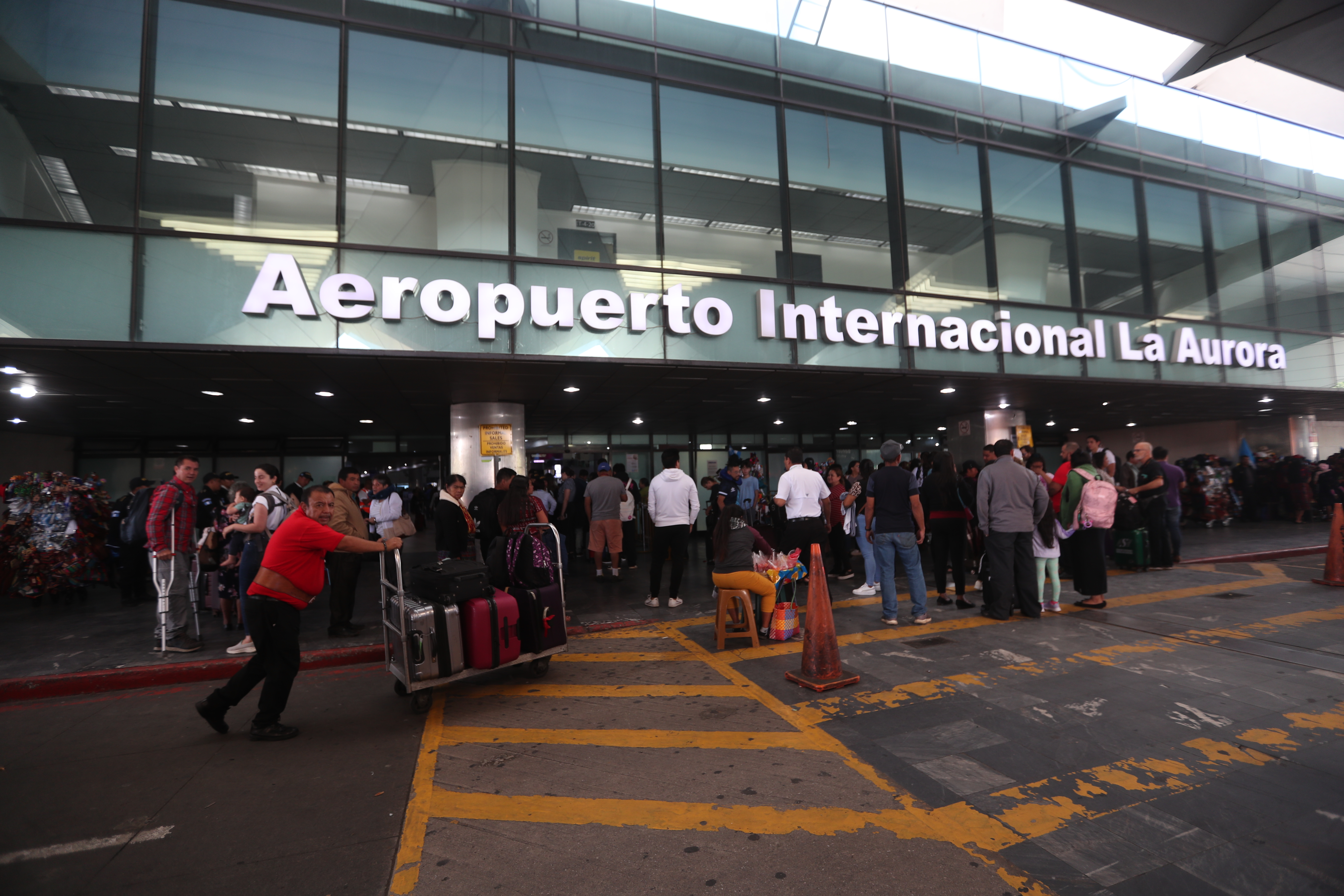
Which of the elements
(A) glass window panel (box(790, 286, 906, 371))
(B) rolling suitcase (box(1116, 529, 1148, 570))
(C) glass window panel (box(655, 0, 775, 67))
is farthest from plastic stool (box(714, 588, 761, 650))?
(C) glass window panel (box(655, 0, 775, 67))

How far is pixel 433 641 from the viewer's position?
468cm

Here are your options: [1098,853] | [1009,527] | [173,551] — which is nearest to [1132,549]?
[1009,527]

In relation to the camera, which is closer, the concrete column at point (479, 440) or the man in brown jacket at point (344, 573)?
the man in brown jacket at point (344, 573)

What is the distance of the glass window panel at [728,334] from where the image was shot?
10141 millimetres

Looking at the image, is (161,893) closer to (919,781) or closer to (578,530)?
(919,781)

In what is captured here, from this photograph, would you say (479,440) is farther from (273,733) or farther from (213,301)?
(273,733)

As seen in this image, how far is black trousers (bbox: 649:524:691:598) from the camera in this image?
8031mm

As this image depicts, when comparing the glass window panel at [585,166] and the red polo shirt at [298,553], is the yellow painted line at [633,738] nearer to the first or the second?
the red polo shirt at [298,553]

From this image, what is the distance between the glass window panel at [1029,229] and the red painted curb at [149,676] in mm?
13440

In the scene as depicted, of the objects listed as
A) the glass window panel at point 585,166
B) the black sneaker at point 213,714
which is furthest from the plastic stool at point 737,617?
the glass window panel at point 585,166

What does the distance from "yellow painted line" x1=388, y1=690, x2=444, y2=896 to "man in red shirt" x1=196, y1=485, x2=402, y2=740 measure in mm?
999

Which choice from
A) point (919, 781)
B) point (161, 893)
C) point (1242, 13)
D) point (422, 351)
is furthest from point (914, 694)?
point (422, 351)

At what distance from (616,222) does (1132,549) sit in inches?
396

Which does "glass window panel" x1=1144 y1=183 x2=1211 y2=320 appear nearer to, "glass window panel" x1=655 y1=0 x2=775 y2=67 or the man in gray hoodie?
"glass window panel" x1=655 y1=0 x2=775 y2=67
